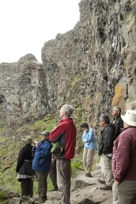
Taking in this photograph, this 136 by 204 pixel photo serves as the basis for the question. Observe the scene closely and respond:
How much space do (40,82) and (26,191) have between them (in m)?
29.7

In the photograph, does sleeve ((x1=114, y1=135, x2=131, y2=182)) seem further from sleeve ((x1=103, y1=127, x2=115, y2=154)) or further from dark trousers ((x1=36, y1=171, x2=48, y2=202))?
dark trousers ((x1=36, y1=171, x2=48, y2=202))

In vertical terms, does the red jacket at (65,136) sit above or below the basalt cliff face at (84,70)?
below

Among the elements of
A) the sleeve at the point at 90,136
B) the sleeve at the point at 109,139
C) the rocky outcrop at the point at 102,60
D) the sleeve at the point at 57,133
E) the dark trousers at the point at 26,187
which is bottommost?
the dark trousers at the point at 26,187

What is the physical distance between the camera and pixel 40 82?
40.0m

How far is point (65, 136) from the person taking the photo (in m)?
7.99

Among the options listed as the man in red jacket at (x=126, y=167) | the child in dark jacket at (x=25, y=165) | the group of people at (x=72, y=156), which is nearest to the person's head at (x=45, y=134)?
the group of people at (x=72, y=156)

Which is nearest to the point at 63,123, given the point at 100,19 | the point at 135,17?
the point at 135,17

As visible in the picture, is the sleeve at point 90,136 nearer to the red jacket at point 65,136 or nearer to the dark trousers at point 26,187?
the dark trousers at point 26,187

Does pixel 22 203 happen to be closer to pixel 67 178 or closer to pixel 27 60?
pixel 67 178

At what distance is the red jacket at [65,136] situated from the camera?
795 centimetres

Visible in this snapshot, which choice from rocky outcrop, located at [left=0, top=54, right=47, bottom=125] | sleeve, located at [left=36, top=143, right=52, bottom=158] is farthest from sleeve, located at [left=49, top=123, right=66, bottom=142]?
rocky outcrop, located at [left=0, top=54, right=47, bottom=125]

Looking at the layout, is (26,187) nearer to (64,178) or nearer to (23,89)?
(64,178)

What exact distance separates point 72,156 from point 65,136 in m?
0.53

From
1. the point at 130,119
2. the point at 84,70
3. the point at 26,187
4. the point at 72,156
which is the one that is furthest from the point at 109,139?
the point at 84,70
